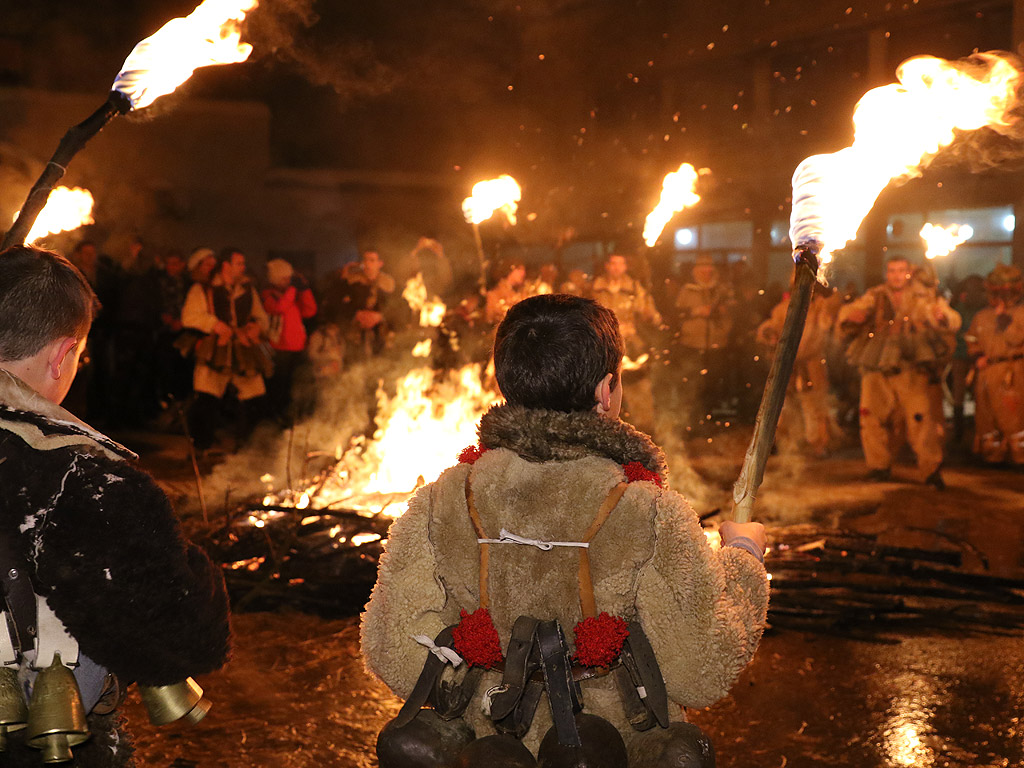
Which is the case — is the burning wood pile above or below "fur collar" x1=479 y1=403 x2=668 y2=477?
below

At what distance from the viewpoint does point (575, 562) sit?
2115mm

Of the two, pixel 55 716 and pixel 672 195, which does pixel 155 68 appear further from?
pixel 672 195

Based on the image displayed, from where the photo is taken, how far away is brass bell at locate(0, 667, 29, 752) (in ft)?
6.31

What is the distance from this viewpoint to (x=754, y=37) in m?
18.9

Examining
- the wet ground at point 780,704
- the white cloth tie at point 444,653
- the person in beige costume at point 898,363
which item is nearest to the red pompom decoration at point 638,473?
the white cloth tie at point 444,653

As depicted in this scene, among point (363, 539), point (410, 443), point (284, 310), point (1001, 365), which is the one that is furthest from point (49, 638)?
point (1001, 365)

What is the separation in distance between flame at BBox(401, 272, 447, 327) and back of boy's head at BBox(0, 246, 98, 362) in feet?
28.4

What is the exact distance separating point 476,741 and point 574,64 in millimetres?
18517

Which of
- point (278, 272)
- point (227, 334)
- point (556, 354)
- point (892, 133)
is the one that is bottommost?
point (556, 354)

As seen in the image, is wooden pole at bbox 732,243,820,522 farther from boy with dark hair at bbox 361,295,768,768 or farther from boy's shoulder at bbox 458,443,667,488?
boy's shoulder at bbox 458,443,667,488

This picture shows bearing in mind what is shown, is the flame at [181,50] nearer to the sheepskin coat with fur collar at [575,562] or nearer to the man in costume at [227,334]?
the sheepskin coat with fur collar at [575,562]

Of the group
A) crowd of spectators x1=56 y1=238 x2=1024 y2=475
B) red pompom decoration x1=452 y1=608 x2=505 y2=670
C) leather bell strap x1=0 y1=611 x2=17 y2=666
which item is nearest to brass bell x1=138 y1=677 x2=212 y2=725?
leather bell strap x1=0 y1=611 x2=17 y2=666

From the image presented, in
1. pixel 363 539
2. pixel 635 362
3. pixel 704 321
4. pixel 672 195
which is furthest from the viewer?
pixel 704 321

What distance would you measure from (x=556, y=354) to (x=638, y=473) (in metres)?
0.33
